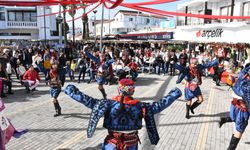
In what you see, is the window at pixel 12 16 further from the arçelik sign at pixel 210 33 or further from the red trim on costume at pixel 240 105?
the red trim on costume at pixel 240 105

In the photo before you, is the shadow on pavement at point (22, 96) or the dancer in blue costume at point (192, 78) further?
the shadow on pavement at point (22, 96)

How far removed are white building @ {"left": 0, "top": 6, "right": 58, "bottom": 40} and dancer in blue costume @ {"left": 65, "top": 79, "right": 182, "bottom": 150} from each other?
4344cm

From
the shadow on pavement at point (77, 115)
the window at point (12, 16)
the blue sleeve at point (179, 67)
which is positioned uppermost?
the window at point (12, 16)

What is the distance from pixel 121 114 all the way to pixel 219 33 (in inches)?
1012

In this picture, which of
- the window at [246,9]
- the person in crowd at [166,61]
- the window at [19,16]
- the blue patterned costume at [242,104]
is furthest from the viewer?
the window at [19,16]

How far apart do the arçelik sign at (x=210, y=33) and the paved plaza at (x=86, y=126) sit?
651 inches

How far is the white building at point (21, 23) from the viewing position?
45.0m

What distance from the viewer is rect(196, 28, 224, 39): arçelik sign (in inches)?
1087

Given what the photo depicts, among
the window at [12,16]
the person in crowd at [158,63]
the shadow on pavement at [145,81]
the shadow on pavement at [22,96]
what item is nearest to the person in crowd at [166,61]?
the person in crowd at [158,63]

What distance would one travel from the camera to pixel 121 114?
12.9ft

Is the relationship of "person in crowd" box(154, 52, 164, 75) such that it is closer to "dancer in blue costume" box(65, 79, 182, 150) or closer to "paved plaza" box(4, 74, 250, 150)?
"paved plaza" box(4, 74, 250, 150)

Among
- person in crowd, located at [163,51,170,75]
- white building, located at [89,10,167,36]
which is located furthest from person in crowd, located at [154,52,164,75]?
white building, located at [89,10,167,36]

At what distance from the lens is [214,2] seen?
1282 inches

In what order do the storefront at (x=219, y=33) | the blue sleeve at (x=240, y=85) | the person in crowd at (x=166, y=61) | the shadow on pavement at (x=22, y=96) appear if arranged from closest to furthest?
the blue sleeve at (x=240, y=85) → the shadow on pavement at (x=22, y=96) → the person in crowd at (x=166, y=61) → the storefront at (x=219, y=33)
